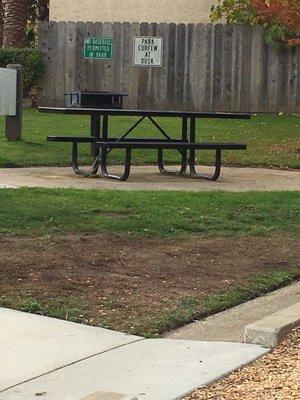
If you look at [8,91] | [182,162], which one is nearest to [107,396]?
[182,162]

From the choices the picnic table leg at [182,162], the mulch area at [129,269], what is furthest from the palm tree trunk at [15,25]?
the mulch area at [129,269]

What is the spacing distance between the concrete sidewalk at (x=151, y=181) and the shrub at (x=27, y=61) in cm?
934

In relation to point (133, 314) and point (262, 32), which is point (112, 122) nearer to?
point (262, 32)

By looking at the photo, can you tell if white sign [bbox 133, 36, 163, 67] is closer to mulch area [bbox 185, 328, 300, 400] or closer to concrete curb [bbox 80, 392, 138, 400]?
mulch area [bbox 185, 328, 300, 400]

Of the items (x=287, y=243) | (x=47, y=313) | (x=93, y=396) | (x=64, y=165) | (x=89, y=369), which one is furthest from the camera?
(x=64, y=165)

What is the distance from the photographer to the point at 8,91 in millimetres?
15914

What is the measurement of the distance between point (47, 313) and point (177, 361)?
1222 millimetres

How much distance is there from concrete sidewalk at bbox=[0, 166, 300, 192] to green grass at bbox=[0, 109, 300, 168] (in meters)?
0.82

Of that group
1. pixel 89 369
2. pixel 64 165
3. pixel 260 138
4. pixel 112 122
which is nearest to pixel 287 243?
pixel 89 369

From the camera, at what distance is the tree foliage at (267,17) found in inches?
781

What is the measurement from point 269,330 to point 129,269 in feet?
6.38

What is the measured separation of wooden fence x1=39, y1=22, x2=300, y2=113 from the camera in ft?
73.1

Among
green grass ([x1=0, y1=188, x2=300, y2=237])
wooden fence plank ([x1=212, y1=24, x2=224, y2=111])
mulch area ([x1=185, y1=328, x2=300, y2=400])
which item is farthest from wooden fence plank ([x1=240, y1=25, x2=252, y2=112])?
mulch area ([x1=185, y1=328, x2=300, y2=400])

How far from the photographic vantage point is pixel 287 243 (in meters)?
9.22
